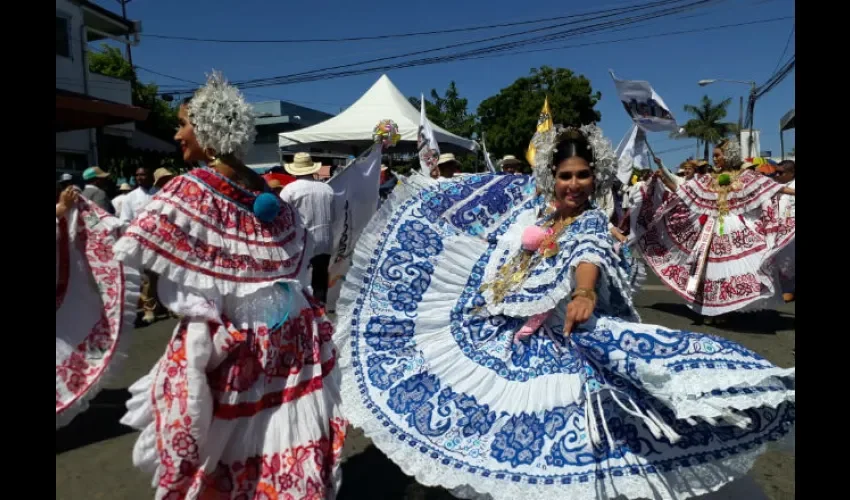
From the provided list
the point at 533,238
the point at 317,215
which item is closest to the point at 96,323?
the point at 317,215

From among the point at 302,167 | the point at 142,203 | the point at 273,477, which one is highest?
the point at 302,167

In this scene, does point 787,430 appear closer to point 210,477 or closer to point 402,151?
point 210,477

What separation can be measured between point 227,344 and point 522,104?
955 inches

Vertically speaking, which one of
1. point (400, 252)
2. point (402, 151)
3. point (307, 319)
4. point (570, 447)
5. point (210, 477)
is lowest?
point (210, 477)

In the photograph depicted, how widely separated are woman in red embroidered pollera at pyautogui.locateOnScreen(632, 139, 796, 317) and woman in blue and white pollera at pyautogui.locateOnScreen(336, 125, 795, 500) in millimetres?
4867

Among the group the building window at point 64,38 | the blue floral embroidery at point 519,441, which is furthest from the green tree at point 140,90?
the blue floral embroidery at point 519,441

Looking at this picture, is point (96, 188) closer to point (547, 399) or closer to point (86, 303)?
point (86, 303)

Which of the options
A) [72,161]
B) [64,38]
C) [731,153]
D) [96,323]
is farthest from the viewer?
[64,38]

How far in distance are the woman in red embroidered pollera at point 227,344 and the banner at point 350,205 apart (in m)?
3.30

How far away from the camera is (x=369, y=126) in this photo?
15.0 m
